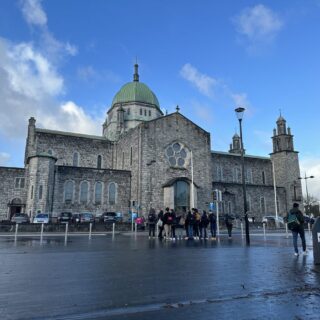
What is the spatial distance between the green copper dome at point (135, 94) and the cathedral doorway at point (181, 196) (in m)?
23.3

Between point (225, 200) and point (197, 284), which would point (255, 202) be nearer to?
point (225, 200)

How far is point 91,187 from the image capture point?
40.5 metres

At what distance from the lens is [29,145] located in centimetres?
4662

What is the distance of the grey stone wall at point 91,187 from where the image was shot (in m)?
38.6

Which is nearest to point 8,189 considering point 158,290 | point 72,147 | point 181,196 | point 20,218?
point 20,218

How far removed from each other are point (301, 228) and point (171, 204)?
2866 centimetres

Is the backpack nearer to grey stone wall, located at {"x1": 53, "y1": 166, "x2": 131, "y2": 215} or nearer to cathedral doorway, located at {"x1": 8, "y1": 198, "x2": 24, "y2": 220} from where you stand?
grey stone wall, located at {"x1": 53, "y1": 166, "x2": 131, "y2": 215}

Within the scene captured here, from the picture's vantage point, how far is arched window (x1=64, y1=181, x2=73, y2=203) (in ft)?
128

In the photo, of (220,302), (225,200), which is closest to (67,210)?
(225,200)

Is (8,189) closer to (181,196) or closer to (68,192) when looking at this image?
(68,192)

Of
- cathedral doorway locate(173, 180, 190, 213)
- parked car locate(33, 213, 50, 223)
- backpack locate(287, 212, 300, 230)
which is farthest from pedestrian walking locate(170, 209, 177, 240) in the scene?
cathedral doorway locate(173, 180, 190, 213)

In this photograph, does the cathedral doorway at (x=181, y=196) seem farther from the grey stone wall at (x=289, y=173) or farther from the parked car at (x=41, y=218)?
the grey stone wall at (x=289, y=173)

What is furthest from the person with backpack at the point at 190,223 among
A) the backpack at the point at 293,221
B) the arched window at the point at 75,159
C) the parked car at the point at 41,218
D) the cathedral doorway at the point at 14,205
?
the arched window at the point at 75,159

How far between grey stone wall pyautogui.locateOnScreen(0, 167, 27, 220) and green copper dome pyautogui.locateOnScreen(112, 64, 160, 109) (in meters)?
25.4
